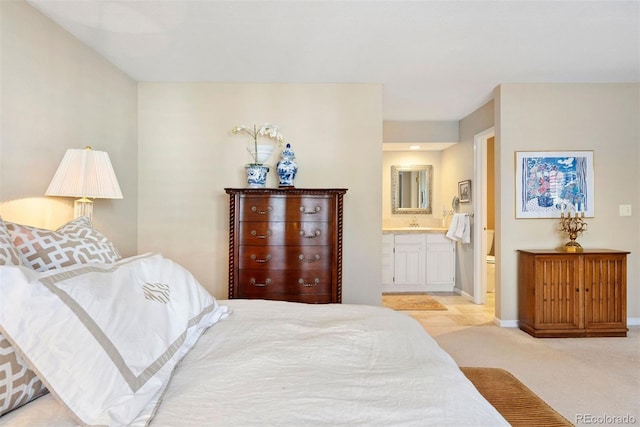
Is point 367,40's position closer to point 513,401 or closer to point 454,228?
point 513,401

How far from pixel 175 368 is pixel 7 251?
51cm

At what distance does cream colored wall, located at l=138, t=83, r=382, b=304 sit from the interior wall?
1.64 m

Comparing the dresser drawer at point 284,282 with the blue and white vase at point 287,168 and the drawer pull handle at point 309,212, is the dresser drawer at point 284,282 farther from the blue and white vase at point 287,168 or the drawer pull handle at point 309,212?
the blue and white vase at point 287,168

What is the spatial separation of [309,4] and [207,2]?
0.63 m

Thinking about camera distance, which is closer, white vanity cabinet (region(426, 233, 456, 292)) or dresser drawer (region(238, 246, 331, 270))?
dresser drawer (region(238, 246, 331, 270))

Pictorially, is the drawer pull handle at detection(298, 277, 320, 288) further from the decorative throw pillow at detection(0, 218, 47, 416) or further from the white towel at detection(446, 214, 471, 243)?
the white towel at detection(446, 214, 471, 243)

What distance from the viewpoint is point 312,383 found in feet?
2.89

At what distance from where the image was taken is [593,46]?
2.87 metres

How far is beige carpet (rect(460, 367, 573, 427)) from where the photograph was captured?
115cm

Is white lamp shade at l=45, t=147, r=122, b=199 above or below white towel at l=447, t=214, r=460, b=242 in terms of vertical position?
above

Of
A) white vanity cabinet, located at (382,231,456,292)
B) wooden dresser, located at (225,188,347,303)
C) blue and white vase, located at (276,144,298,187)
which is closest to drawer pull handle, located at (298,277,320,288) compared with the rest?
wooden dresser, located at (225,188,347,303)

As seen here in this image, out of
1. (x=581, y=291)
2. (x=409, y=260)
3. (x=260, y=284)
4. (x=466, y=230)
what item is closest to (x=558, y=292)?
(x=581, y=291)

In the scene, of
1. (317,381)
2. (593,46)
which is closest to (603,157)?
(593,46)

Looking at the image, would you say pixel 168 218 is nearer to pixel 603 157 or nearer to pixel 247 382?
pixel 247 382
